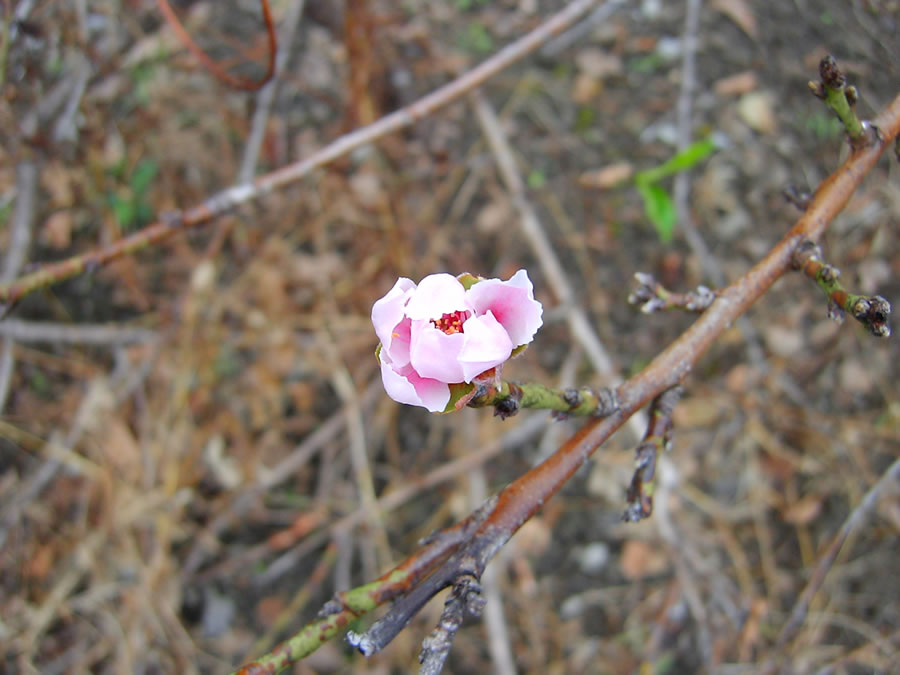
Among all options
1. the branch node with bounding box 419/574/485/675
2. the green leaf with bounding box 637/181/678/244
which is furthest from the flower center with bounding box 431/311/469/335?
the green leaf with bounding box 637/181/678/244

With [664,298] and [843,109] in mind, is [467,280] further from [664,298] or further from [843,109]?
[843,109]

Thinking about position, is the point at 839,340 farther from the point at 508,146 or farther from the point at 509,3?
the point at 509,3

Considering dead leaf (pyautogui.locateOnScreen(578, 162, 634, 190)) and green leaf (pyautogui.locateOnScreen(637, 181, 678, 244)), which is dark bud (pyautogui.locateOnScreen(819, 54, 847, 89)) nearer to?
green leaf (pyautogui.locateOnScreen(637, 181, 678, 244))

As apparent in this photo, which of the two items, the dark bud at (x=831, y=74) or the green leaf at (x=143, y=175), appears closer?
the dark bud at (x=831, y=74)

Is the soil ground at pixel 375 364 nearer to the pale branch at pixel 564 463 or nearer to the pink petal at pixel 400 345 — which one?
the pale branch at pixel 564 463

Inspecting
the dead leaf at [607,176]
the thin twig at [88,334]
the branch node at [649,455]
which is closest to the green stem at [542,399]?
the branch node at [649,455]

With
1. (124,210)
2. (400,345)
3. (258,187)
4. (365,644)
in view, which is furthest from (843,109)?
(124,210)
